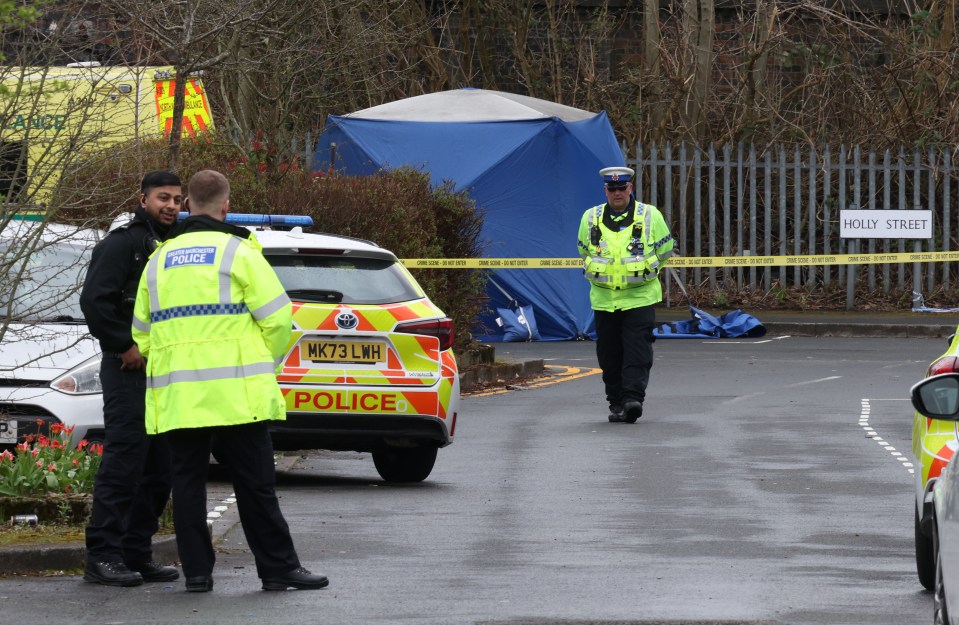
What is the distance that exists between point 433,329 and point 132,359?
3599 millimetres

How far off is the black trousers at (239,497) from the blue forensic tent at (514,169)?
54.1 feet

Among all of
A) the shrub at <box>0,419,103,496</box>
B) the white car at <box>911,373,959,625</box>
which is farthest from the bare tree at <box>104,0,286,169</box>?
the white car at <box>911,373,959,625</box>

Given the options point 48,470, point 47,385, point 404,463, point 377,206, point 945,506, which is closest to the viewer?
point 945,506

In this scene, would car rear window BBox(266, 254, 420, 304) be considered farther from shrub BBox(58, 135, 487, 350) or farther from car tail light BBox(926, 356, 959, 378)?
car tail light BBox(926, 356, 959, 378)

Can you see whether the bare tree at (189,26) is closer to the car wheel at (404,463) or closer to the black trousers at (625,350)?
the car wheel at (404,463)

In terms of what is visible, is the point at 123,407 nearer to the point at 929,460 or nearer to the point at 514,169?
the point at 929,460

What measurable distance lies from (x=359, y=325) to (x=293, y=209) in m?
6.64

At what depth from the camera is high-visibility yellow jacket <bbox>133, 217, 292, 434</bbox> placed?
755 cm

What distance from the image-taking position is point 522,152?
24500mm

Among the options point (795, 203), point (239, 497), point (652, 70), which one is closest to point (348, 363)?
point (239, 497)

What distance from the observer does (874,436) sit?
14141 mm

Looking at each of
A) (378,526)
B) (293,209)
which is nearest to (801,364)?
(293,209)

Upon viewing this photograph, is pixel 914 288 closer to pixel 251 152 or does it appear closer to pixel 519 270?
pixel 519 270

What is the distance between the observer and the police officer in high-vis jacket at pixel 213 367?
24.8 feet
